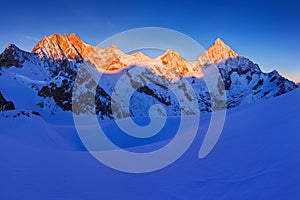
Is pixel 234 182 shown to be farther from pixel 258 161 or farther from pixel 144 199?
pixel 144 199

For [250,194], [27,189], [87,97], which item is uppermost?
[87,97]

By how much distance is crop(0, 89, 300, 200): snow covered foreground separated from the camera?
4.43 meters

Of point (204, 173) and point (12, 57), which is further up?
point (12, 57)

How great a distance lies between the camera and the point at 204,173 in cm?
554

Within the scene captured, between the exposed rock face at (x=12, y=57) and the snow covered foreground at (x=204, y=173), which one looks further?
the exposed rock face at (x=12, y=57)

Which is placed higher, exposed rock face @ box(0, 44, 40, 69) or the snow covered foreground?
exposed rock face @ box(0, 44, 40, 69)

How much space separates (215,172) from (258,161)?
94 centimetres

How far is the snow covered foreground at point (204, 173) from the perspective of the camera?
443cm

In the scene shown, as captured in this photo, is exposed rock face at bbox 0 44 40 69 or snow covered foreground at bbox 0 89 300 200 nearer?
snow covered foreground at bbox 0 89 300 200

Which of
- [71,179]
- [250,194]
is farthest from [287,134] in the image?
[71,179]

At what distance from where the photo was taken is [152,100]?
181375mm

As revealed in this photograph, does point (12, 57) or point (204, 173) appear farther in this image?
→ point (12, 57)

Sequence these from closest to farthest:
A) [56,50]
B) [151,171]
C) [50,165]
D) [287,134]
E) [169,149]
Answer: [287,134]
[151,171]
[50,165]
[169,149]
[56,50]

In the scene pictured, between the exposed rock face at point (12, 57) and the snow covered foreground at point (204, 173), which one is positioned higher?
the exposed rock face at point (12, 57)
